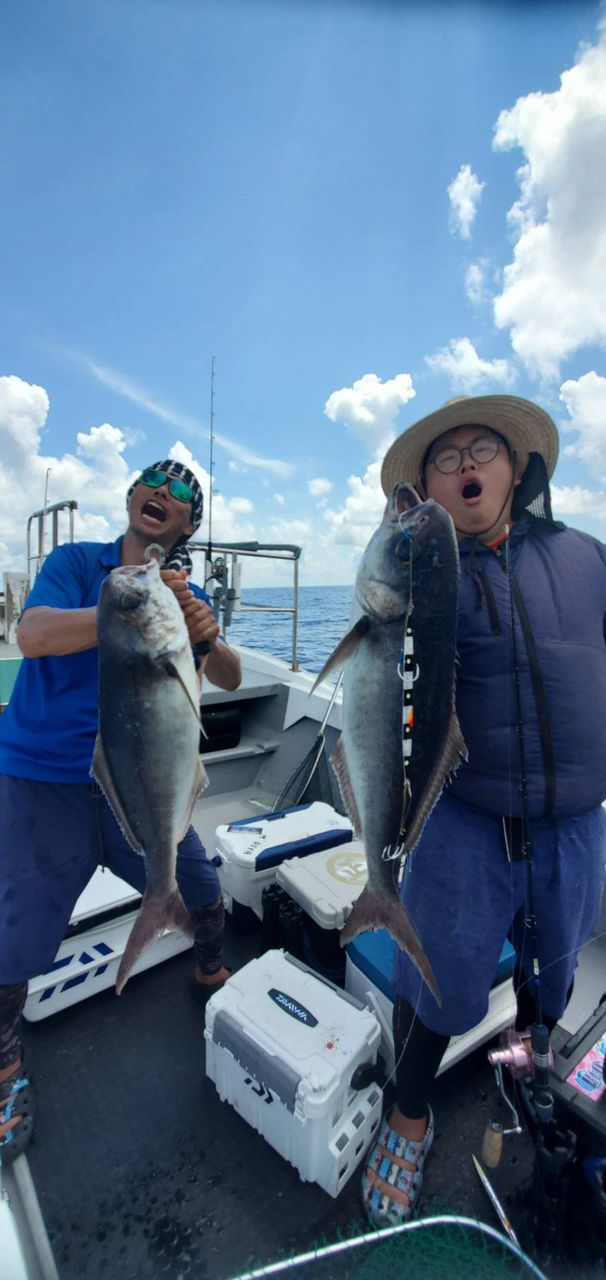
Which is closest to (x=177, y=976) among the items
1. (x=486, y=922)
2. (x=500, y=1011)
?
(x=500, y=1011)

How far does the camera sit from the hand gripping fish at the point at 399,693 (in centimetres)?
184

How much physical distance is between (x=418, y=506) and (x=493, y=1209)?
2.91m

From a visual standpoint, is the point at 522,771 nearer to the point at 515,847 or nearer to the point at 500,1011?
the point at 515,847

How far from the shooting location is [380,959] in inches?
109

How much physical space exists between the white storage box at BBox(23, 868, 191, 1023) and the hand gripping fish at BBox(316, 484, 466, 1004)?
1.64m

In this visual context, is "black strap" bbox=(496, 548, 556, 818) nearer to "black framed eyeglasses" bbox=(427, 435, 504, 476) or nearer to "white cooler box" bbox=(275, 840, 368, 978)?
"black framed eyeglasses" bbox=(427, 435, 504, 476)

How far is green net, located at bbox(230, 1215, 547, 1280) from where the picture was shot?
1745 millimetres

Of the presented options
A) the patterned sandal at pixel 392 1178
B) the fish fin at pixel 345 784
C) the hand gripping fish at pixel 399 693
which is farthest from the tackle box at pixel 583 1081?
the fish fin at pixel 345 784

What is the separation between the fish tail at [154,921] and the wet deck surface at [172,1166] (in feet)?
3.53

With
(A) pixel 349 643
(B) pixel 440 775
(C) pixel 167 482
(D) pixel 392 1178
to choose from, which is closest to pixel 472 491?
(A) pixel 349 643

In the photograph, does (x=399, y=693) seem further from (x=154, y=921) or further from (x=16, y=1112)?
(x=16, y=1112)

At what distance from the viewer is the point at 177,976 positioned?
11.5 feet

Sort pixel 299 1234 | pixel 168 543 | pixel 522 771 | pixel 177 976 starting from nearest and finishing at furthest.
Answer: pixel 522 771, pixel 299 1234, pixel 168 543, pixel 177 976

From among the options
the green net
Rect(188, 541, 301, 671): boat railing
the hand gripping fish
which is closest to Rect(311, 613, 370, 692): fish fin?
the hand gripping fish
